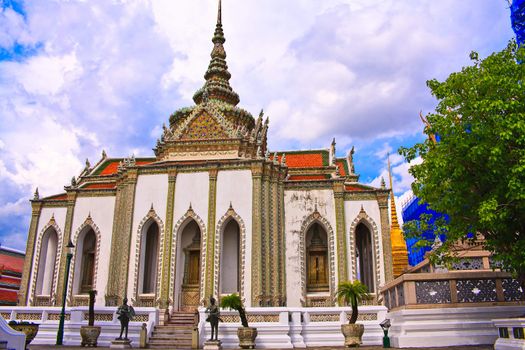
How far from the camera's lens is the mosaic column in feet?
61.8

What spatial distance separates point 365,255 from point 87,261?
13.5 m

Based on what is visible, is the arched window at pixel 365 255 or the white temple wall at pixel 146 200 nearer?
the white temple wall at pixel 146 200

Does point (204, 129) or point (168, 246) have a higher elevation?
point (204, 129)

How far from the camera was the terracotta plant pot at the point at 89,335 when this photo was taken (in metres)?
15.1

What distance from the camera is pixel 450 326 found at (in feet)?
37.4

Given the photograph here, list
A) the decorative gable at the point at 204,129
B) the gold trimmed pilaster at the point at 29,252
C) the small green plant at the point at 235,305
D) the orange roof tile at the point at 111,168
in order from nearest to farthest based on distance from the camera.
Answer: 1. the small green plant at the point at 235,305
2. the gold trimmed pilaster at the point at 29,252
3. the decorative gable at the point at 204,129
4. the orange roof tile at the point at 111,168

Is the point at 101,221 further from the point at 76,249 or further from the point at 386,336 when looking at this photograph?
the point at 386,336

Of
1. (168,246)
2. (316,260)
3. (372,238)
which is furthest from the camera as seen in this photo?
(316,260)

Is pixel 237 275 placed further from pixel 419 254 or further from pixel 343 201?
pixel 419 254

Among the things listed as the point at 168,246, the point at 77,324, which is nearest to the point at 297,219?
the point at 168,246

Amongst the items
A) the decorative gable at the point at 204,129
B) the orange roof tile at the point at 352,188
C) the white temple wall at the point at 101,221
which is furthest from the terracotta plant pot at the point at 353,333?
the white temple wall at the point at 101,221

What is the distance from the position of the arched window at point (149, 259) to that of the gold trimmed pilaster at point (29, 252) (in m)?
5.72

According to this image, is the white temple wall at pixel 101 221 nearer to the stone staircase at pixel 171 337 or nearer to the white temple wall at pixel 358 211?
the stone staircase at pixel 171 337

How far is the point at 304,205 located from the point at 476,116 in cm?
1203
